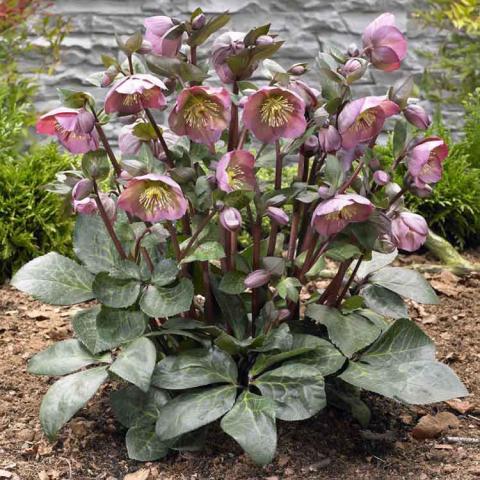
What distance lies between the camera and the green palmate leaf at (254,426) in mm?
1550

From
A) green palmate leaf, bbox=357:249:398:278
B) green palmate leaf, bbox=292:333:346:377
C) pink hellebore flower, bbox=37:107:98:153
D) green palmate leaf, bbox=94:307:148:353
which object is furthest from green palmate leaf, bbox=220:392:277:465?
pink hellebore flower, bbox=37:107:98:153

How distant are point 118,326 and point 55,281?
0.68 feet

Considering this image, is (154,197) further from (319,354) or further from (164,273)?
(319,354)

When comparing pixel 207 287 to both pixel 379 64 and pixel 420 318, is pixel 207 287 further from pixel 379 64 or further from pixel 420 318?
pixel 420 318

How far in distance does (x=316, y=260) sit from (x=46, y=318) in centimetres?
106

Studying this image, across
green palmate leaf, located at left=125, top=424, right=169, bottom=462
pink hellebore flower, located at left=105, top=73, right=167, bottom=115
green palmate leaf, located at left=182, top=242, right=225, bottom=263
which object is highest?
pink hellebore flower, located at left=105, top=73, right=167, bottom=115

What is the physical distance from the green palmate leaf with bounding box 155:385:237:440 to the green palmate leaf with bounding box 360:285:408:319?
1.22 feet

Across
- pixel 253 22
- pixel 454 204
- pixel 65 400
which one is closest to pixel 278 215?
pixel 65 400

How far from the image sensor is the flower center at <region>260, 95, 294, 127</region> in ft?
5.10

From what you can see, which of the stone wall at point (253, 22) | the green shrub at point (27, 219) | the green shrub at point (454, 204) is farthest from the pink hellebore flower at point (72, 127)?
the stone wall at point (253, 22)

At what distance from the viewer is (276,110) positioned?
1.56 meters

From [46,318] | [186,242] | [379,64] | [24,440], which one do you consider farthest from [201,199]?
[46,318]

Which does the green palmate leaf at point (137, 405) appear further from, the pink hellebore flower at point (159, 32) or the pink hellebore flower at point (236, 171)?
the pink hellebore flower at point (159, 32)

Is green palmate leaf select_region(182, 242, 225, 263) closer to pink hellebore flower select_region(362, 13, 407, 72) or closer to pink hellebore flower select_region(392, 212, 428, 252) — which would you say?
pink hellebore flower select_region(392, 212, 428, 252)
